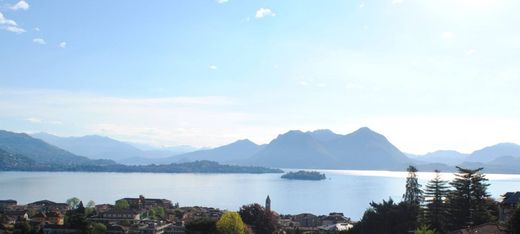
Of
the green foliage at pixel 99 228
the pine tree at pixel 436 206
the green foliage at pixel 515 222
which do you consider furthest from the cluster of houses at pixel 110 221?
the green foliage at pixel 515 222

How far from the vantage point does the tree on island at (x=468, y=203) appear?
28547mm

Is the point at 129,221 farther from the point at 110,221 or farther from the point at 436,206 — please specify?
the point at 436,206

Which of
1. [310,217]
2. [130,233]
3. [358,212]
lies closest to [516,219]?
[130,233]

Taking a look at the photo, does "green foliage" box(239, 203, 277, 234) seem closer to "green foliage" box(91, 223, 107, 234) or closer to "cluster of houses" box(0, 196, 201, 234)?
"cluster of houses" box(0, 196, 201, 234)

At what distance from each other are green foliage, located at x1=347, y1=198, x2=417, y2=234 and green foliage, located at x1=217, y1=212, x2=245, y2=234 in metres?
11.6

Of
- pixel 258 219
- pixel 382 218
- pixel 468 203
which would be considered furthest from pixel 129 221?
pixel 468 203

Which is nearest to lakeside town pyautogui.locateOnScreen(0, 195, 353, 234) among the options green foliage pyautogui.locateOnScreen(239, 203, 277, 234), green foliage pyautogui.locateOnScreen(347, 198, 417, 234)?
green foliage pyautogui.locateOnScreen(239, 203, 277, 234)

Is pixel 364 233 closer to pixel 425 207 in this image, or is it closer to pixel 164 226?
pixel 425 207

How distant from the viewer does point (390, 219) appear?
34469 mm

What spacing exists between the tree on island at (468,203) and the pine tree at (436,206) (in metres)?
0.81

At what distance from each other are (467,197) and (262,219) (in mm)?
24860

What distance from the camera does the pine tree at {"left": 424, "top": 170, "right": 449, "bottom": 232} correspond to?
29.8 m

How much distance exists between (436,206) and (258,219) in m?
22.3

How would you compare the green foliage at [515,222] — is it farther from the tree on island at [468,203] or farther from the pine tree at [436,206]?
the pine tree at [436,206]
